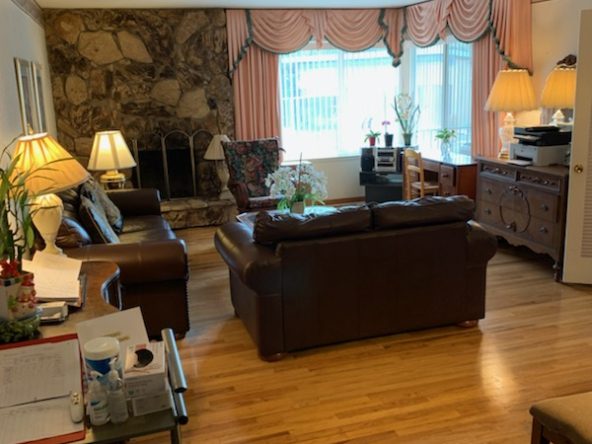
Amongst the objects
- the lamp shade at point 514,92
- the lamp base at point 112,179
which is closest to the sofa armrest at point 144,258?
the lamp base at point 112,179

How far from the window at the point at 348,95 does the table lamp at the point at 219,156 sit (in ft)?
3.44

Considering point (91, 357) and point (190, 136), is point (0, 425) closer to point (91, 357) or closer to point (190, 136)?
point (91, 357)

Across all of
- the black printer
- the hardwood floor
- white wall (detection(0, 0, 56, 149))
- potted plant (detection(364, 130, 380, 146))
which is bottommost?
the hardwood floor

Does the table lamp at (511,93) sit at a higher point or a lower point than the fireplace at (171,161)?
higher

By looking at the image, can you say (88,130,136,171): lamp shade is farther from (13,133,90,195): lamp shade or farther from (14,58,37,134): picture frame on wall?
(13,133,90,195): lamp shade

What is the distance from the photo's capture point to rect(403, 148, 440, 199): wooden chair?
6.09 metres

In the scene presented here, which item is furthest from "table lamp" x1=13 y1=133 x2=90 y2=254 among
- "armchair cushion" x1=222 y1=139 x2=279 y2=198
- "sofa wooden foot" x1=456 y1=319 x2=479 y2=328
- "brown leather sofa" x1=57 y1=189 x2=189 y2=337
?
"armchair cushion" x1=222 y1=139 x2=279 y2=198

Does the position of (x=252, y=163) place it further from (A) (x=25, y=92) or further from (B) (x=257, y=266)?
(B) (x=257, y=266)

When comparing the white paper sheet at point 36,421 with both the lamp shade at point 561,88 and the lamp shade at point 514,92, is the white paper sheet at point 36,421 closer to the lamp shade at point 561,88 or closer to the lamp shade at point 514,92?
the lamp shade at point 561,88

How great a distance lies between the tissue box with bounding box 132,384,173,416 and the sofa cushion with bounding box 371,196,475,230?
6.99 feet

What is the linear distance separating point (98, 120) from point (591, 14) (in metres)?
4.98

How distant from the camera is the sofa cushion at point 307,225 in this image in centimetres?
326

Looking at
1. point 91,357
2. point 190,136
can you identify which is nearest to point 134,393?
point 91,357

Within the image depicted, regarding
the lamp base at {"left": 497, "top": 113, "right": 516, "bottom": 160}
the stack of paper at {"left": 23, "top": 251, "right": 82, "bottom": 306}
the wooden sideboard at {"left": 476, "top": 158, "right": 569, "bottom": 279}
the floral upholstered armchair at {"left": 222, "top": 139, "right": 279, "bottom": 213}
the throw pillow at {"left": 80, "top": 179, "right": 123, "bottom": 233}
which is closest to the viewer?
the stack of paper at {"left": 23, "top": 251, "right": 82, "bottom": 306}
